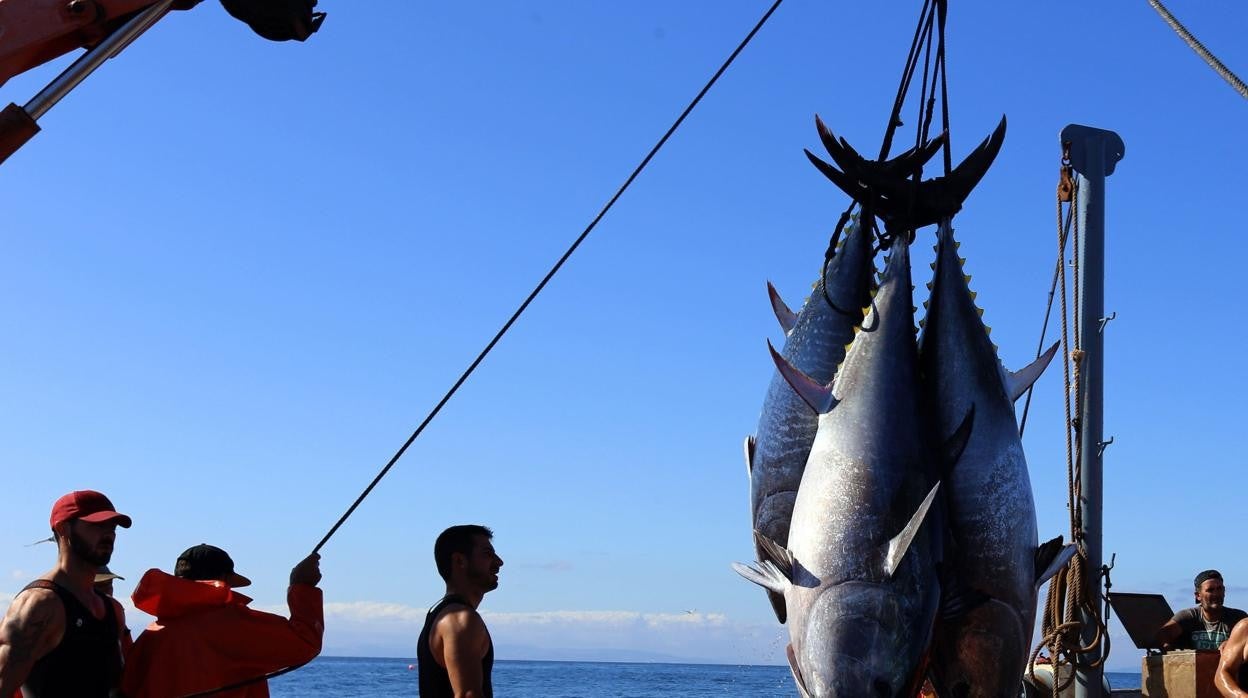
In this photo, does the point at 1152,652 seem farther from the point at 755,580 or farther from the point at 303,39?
the point at 303,39

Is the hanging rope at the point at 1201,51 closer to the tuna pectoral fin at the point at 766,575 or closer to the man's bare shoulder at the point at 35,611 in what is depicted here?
the tuna pectoral fin at the point at 766,575

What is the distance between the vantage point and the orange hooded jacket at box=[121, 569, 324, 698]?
385cm

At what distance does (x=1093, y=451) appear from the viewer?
556 centimetres

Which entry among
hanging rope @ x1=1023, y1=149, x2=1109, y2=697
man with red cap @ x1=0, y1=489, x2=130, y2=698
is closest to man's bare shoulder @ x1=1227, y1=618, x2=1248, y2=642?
hanging rope @ x1=1023, y1=149, x2=1109, y2=697

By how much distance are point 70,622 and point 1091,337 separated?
4.13m

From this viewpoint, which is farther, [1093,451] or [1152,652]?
[1152,652]

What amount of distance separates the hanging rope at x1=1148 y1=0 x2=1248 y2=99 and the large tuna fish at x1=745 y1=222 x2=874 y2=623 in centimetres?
139

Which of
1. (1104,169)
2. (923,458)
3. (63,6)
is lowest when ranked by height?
(923,458)

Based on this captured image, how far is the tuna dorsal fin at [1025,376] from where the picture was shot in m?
4.47

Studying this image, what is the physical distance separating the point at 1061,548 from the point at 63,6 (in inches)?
127

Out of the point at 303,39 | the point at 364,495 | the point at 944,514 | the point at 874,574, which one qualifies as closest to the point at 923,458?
the point at 944,514

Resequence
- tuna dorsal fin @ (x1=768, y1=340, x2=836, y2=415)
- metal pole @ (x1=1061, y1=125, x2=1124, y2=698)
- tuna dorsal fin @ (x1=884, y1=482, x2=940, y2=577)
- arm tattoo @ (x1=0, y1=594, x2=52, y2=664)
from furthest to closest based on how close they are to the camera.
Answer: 1. metal pole @ (x1=1061, y1=125, x2=1124, y2=698)
2. tuna dorsal fin @ (x1=768, y1=340, x2=836, y2=415)
3. tuna dorsal fin @ (x1=884, y1=482, x2=940, y2=577)
4. arm tattoo @ (x1=0, y1=594, x2=52, y2=664)

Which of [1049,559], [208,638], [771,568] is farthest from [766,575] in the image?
[208,638]

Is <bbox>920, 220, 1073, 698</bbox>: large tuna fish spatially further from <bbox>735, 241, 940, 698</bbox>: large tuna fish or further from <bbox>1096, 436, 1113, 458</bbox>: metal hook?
<bbox>1096, 436, 1113, 458</bbox>: metal hook
